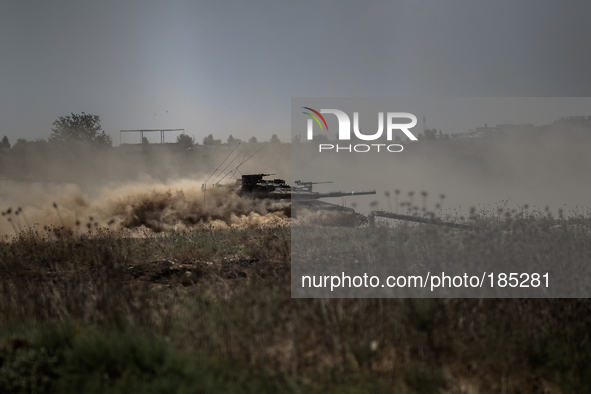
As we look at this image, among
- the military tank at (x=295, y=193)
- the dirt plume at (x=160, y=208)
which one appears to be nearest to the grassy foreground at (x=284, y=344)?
the dirt plume at (x=160, y=208)

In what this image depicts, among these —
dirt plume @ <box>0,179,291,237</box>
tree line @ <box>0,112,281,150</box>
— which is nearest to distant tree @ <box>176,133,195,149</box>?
tree line @ <box>0,112,281,150</box>

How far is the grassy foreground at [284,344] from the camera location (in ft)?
13.5

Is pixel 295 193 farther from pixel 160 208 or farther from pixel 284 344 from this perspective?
pixel 284 344

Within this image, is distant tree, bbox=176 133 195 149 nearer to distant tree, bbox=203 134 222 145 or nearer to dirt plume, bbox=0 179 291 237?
distant tree, bbox=203 134 222 145

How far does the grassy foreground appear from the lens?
4129mm

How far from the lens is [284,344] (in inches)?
192

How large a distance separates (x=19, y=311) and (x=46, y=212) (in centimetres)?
1556

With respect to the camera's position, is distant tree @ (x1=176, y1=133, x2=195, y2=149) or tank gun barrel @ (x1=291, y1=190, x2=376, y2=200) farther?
distant tree @ (x1=176, y1=133, x2=195, y2=149)

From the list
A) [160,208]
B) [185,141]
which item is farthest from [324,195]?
[185,141]

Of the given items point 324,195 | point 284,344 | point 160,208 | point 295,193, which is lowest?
point 284,344

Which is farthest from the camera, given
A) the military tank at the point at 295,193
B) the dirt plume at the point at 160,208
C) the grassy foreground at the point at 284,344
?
the military tank at the point at 295,193

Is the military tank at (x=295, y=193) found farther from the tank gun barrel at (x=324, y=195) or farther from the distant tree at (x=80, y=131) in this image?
the distant tree at (x=80, y=131)

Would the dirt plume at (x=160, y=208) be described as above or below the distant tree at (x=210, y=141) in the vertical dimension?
below

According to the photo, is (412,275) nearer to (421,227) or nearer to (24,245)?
(421,227)
